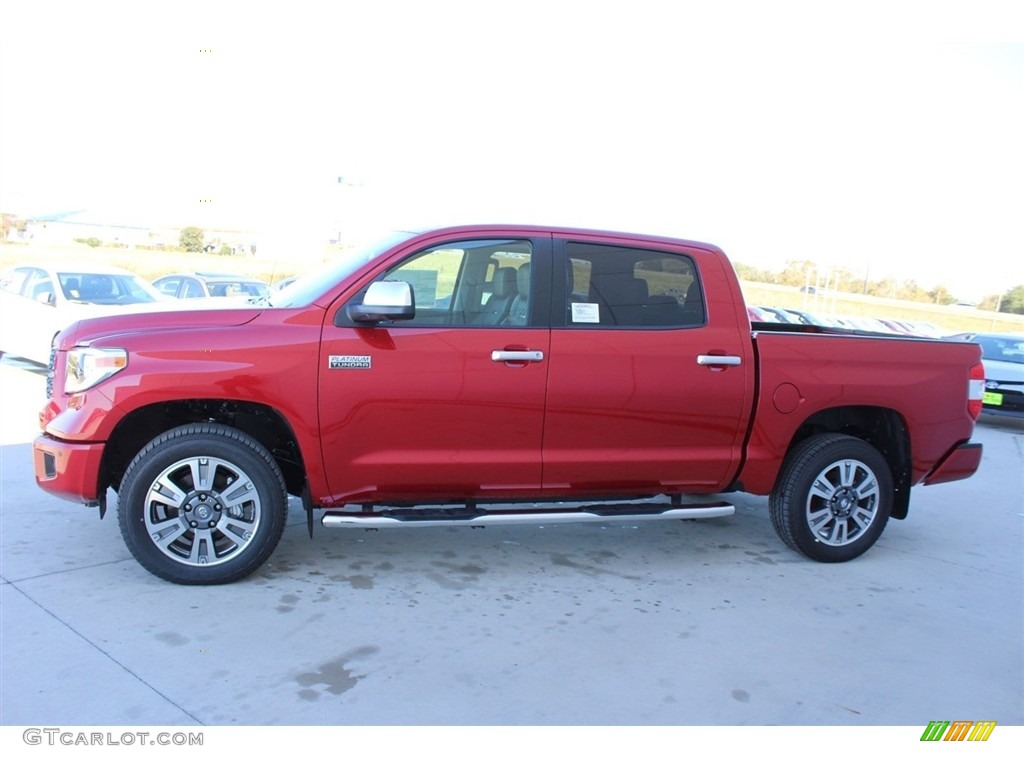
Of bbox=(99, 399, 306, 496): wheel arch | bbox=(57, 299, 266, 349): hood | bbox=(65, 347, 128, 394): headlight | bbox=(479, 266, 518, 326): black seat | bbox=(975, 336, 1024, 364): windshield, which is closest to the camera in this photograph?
bbox=(65, 347, 128, 394): headlight

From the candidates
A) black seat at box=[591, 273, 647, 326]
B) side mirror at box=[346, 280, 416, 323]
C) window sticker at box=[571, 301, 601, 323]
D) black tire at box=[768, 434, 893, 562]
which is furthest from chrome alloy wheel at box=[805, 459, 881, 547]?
side mirror at box=[346, 280, 416, 323]

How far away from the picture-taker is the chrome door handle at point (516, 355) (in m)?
4.64

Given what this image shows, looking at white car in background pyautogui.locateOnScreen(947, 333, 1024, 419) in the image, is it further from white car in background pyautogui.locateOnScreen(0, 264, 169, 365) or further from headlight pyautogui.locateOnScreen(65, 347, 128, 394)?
white car in background pyautogui.locateOnScreen(0, 264, 169, 365)

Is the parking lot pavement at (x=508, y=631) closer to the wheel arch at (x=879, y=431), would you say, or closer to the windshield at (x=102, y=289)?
the wheel arch at (x=879, y=431)

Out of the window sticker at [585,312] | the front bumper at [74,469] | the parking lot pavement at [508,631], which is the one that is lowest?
the parking lot pavement at [508,631]

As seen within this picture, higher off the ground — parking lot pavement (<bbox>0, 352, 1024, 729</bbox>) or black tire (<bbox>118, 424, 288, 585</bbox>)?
black tire (<bbox>118, 424, 288, 585</bbox>)

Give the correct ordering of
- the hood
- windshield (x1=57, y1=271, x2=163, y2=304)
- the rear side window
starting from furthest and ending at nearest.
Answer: windshield (x1=57, y1=271, x2=163, y2=304), the rear side window, the hood

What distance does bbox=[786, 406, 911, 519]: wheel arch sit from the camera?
217 inches

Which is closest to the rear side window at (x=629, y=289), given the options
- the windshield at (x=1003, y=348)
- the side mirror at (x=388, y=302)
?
the side mirror at (x=388, y=302)

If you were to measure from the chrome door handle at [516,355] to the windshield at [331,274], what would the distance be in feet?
2.71

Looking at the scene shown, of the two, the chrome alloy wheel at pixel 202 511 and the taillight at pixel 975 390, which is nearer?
the chrome alloy wheel at pixel 202 511

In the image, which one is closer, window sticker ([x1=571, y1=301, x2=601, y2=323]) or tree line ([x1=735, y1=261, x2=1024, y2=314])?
window sticker ([x1=571, y1=301, x2=601, y2=323])

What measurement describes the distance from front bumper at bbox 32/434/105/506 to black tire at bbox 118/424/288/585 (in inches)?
6.5

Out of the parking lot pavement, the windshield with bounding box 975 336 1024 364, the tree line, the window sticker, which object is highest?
the tree line
